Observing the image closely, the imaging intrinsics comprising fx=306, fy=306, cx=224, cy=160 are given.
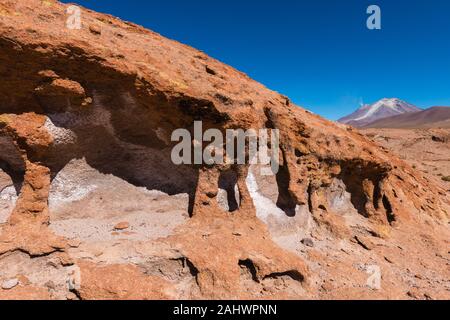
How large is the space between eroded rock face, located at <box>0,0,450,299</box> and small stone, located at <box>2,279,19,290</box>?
10 centimetres

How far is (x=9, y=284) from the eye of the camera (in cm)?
453

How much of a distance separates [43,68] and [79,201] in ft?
8.30

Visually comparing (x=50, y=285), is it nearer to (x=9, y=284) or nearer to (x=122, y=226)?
(x=9, y=284)

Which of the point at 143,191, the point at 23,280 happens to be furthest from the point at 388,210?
the point at 23,280

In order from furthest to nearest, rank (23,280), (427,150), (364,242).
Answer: (427,150) < (364,242) < (23,280)

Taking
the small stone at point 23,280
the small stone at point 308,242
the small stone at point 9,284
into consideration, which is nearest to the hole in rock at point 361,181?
the small stone at point 308,242

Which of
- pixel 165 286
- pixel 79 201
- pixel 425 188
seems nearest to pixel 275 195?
pixel 165 286

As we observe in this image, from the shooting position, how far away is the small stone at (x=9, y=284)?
4.50 metres

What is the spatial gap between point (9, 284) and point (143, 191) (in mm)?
2846

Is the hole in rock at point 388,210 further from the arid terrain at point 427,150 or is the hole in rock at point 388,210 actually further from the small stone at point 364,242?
the arid terrain at point 427,150

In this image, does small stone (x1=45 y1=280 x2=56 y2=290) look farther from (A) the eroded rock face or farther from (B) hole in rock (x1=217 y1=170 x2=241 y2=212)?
(B) hole in rock (x1=217 y1=170 x2=241 y2=212)

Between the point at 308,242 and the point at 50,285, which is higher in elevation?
the point at 308,242

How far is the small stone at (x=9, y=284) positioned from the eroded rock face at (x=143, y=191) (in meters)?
0.10

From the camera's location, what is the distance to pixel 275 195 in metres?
8.02
